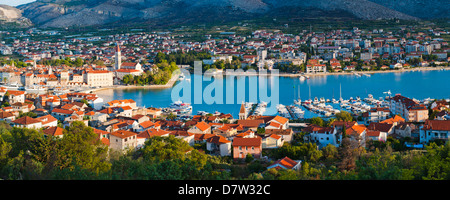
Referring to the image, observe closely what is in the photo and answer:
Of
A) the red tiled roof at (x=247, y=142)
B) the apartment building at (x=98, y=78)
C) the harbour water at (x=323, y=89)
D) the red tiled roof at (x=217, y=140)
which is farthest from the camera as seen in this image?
the apartment building at (x=98, y=78)

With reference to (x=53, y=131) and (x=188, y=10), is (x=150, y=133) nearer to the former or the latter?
(x=53, y=131)

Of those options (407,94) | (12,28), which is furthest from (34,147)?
(12,28)

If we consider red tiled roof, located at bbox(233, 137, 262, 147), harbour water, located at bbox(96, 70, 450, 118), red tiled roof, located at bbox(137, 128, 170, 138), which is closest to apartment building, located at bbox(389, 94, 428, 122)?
harbour water, located at bbox(96, 70, 450, 118)

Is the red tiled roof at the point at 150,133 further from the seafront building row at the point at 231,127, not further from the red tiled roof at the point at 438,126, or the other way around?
the red tiled roof at the point at 438,126

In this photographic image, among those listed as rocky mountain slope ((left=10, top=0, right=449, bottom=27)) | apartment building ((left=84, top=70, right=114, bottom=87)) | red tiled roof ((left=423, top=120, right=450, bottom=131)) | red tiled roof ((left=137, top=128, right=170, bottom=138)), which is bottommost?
red tiled roof ((left=137, top=128, right=170, bottom=138))

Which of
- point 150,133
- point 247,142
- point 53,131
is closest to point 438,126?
point 247,142

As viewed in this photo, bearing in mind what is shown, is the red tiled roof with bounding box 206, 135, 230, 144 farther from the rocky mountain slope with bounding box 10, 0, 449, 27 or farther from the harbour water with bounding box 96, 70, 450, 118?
the rocky mountain slope with bounding box 10, 0, 449, 27

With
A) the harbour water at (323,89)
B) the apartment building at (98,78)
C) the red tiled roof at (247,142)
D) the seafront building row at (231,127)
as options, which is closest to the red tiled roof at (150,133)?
the seafront building row at (231,127)
